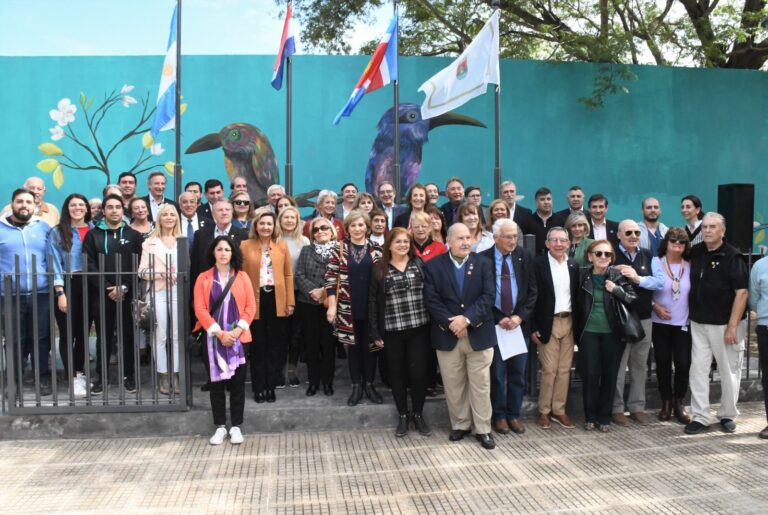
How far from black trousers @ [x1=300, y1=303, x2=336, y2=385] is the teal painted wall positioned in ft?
17.9

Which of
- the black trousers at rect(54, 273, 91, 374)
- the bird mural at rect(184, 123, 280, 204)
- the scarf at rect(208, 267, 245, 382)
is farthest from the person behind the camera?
the bird mural at rect(184, 123, 280, 204)

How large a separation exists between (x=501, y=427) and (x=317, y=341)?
66.6 inches

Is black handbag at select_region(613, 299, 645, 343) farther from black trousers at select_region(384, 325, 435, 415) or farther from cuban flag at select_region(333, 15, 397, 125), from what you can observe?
cuban flag at select_region(333, 15, 397, 125)

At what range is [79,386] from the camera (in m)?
5.53

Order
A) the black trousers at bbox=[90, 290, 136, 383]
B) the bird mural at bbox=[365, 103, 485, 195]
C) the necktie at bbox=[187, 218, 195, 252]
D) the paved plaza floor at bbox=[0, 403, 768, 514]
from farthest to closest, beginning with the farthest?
the bird mural at bbox=[365, 103, 485, 195], the necktie at bbox=[187, 218, 195, 252], the black trousers at bbox=[90, 290, 136, 383], the paved plaza floor at bbox=[0, 403, 768, 514]

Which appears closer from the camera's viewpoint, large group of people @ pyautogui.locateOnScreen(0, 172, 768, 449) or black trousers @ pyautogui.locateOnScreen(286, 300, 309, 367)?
large group of people @ pyautogui.locateOnScreen(0, 172, 768, 449)

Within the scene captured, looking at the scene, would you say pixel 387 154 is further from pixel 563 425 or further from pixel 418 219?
pixel 563 425

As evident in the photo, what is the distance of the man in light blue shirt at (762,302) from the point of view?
5086 mm

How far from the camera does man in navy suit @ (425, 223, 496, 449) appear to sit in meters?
4.86

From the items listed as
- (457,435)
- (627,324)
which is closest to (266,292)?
(457,435)

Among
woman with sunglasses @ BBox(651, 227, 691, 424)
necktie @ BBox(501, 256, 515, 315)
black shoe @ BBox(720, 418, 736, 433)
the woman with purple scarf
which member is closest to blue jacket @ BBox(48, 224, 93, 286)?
the woman with purple scarf

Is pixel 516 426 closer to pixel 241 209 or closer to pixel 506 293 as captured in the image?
pixel 506 293

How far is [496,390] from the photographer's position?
204 inches

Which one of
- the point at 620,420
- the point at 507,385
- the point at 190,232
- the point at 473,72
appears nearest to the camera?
the point at 507,385
